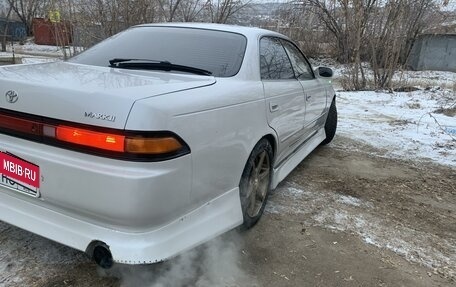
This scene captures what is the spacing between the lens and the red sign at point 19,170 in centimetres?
213

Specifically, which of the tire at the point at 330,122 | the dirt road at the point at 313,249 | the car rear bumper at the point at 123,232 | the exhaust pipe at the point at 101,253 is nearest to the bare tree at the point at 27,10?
the tire at the point at 330,122

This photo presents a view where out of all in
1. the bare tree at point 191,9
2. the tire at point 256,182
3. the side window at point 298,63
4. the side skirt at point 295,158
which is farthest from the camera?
the bare tree at point 191,9

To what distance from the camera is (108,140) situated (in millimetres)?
1931

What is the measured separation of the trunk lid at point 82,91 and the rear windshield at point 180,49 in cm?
44

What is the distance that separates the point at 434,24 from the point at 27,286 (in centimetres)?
2088

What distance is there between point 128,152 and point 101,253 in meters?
0.58

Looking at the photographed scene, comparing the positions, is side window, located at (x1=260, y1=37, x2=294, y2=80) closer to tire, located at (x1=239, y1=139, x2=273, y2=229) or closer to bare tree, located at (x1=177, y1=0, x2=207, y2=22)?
tire, located at (x1=239, y1=139, x2=273, y2=229)

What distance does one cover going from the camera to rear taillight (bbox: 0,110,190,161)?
1.92 metres

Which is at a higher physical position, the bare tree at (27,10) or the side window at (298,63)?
the bare tree at (27,10)

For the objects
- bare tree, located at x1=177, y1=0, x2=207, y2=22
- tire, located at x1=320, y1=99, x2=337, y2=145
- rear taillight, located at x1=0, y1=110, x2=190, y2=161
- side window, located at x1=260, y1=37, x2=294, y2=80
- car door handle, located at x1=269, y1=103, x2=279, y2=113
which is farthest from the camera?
bare tree, located at x1=177, y1=0, x2=207, y2=22

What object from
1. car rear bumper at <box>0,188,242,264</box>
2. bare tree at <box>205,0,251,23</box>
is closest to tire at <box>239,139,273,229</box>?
car rear bumper at <box>0,188,242,264</box>

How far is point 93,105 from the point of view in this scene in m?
1.95

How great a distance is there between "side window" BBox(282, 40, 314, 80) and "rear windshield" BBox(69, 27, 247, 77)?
37.4 inches

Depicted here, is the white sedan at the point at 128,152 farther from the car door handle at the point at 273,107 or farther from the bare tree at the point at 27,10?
the bare tree at the point at 27,10
